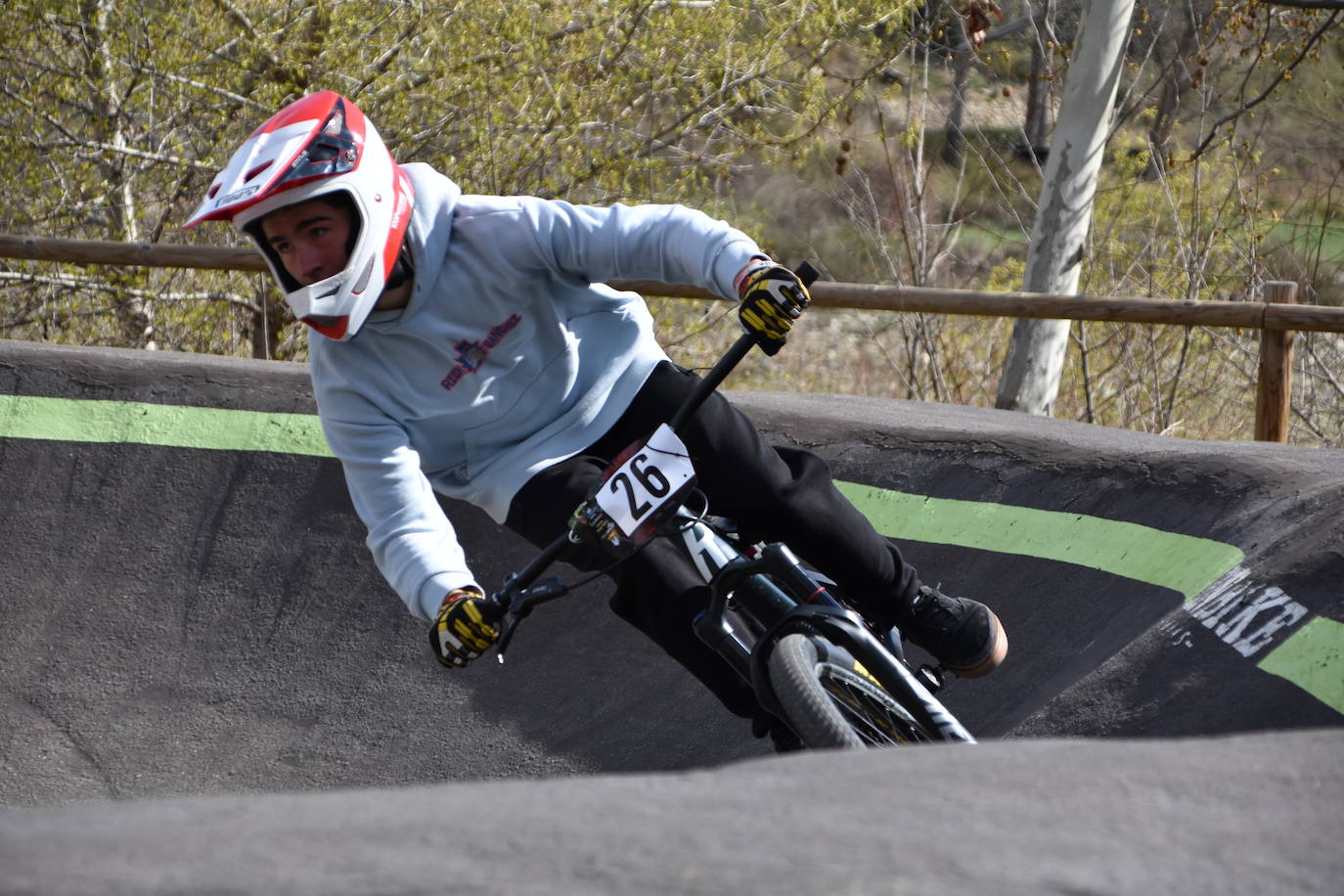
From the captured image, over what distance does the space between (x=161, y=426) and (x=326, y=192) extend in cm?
319

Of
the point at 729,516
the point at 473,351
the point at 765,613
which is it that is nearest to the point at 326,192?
the point at 473,351

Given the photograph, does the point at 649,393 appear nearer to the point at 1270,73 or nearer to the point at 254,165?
the point at 254,165

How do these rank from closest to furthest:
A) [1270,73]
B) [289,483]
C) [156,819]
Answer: [156,819] → [289,483] → [1270,73]

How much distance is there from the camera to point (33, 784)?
4.67 m

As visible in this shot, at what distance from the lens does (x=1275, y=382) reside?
6070mm

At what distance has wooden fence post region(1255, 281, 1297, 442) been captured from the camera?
6.03 m

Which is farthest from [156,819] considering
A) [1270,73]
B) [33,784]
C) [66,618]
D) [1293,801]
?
[1270,73]

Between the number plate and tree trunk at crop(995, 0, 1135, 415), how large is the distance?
19.4 ft

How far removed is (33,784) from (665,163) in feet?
21.1

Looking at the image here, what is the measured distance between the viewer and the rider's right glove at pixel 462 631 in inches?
117

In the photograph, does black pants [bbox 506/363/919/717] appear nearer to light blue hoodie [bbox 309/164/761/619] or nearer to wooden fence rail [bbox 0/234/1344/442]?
light blue hoodie [bbox 309/164/761/619]

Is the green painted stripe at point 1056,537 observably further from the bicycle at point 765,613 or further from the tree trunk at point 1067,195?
the tree trunk at point 1067,195

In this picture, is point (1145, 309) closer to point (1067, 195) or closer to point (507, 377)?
point (1067, 195)

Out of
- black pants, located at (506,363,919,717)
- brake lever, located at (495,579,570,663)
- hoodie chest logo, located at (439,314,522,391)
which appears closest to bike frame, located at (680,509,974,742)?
→ black pants, located at (506,363,919,717)
